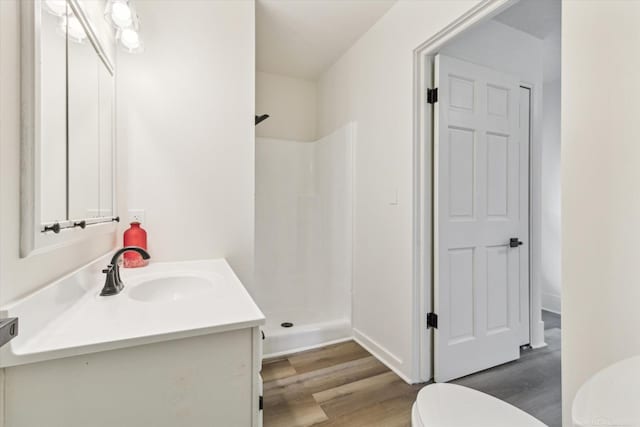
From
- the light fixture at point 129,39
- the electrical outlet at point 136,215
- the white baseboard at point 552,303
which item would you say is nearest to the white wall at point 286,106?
the light fixture at point 129,39

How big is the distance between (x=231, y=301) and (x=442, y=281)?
4.49 feet

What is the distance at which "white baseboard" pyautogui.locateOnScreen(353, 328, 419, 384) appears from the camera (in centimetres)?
188

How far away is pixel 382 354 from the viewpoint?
2059 millimetres

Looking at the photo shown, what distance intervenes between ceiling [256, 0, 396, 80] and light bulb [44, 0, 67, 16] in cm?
133

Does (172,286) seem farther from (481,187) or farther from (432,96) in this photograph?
(481,187)

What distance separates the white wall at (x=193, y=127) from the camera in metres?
1.61

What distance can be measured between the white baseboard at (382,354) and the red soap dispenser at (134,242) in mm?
1622

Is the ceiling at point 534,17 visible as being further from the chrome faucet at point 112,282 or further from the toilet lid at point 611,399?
the chrome faucet at point 112,282

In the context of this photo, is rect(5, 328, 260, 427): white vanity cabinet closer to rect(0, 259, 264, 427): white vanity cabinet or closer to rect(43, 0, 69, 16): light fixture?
rect(0, 259, 264, 427): white vanity cabinet

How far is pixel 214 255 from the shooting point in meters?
1.74

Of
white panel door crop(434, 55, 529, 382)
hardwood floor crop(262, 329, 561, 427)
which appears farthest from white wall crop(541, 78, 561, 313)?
white panel door crop(434, 55, 529, 382)

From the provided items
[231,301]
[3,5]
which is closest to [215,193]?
[231,301]

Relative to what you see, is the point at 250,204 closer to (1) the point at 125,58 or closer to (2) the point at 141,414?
(1) the point at 125,58

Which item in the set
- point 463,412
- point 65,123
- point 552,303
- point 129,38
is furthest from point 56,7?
point 552,303
